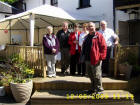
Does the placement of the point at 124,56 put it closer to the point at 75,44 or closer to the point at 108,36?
the point at 108,36

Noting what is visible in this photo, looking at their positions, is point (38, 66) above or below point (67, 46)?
below

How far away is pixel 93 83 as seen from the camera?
5.21 meters

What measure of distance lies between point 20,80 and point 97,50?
2501 mm

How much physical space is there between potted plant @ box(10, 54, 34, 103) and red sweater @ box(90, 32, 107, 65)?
2077 mm

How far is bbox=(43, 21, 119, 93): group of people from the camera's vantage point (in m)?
4.95

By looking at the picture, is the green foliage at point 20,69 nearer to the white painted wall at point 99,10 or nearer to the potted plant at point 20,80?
the potted plant at point 20,80

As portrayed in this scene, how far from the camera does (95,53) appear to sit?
4.86m

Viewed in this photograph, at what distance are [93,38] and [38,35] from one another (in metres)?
9.72

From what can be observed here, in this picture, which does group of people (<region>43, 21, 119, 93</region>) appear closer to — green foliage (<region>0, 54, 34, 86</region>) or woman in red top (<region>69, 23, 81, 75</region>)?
woman in red top (<region>69, 23, 81, 75</region>)

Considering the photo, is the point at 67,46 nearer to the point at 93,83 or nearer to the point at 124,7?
the point at 93,83

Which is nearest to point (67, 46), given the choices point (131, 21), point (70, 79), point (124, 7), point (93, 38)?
point (70, 79)

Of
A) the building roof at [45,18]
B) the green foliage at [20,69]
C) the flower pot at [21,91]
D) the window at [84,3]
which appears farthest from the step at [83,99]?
the window at [84,3]

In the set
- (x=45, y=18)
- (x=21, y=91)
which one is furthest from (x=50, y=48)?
(x=45, y=18)

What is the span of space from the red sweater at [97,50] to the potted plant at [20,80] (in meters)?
2.08
